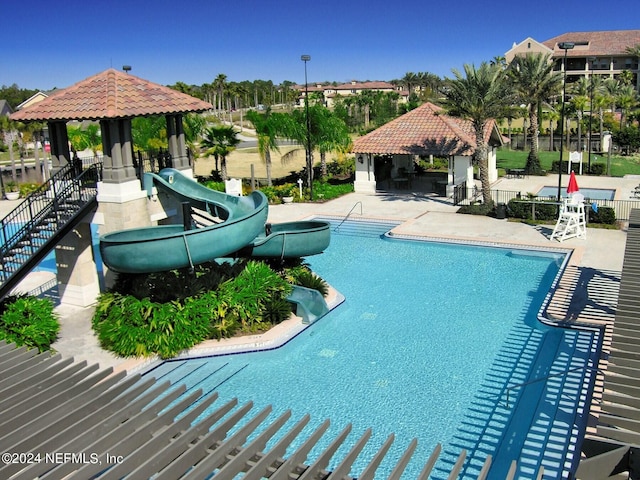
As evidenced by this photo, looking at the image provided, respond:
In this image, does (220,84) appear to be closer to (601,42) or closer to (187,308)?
(601,42)

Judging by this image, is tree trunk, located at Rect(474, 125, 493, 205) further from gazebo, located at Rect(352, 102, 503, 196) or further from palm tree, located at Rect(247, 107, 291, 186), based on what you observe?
palm tree, located at Rect(247, 107, 291, 186)

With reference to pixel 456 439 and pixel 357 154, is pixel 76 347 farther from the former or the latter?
pixel 357 154

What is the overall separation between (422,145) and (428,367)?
21.4 metres

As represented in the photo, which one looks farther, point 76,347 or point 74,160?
point 74,160

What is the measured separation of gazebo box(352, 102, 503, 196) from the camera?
32156 mm

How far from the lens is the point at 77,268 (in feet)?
56.5

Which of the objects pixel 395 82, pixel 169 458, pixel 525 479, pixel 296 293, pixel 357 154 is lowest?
pixel 525 479

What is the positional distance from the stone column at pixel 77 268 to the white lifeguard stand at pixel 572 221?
54.0 feet

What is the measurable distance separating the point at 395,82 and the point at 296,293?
15147 centimetres

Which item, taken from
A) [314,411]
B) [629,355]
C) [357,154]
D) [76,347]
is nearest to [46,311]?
[76,347]

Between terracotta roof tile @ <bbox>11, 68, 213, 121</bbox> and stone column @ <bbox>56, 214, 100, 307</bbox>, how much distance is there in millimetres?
3195

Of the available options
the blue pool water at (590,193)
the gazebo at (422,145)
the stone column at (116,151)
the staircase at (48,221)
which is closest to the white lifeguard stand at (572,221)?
the gazebo at (422,145)

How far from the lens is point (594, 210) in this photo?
79.0 ft

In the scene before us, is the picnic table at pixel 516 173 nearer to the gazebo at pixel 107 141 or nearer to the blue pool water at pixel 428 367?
the blue pool water at pixel 428 367
